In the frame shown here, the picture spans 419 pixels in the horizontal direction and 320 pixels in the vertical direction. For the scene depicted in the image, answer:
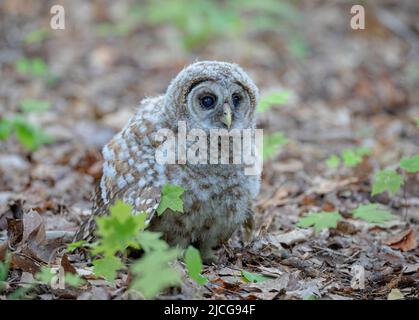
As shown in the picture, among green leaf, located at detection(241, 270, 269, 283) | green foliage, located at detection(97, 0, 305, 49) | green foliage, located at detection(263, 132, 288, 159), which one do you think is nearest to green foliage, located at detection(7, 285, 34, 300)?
green leaf, located at detection(241, 270, 269, 283)

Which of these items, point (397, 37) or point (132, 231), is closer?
point (132, 231)

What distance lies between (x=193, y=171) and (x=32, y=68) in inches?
250

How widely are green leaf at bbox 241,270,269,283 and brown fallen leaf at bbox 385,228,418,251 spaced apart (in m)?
1.41

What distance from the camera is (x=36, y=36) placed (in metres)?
11.3

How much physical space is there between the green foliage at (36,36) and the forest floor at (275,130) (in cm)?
11

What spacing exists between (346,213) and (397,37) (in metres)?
6.75

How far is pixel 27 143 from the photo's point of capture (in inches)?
290

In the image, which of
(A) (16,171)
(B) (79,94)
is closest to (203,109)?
(A) (16,171)

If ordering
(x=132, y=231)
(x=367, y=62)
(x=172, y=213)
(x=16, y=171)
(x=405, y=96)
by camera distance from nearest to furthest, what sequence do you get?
(x=132, y=231), (x=172, y=213), (x=16, y=171), (x=405, y=96), (x=367, y=62)

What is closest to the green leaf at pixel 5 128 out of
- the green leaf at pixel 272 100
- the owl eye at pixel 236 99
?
the green leaf at pixel 272 100

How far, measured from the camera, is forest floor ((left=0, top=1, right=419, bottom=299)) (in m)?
4.52

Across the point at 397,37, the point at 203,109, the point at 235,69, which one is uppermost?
the point at 397,37

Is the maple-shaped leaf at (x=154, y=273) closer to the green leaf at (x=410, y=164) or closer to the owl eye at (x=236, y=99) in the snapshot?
the owl eye at (x=236, y=99)
